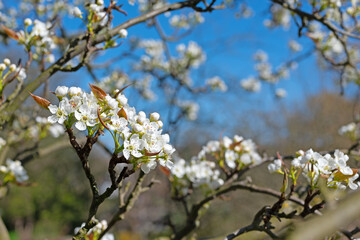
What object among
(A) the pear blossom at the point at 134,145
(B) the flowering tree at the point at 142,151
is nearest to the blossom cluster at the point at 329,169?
(B) the flowering tree at the point at 142,151

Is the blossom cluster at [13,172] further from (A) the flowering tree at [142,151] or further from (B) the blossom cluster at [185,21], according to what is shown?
(B) the blossom cluster at [185,21]

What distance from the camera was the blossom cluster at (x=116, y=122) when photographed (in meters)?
0.90

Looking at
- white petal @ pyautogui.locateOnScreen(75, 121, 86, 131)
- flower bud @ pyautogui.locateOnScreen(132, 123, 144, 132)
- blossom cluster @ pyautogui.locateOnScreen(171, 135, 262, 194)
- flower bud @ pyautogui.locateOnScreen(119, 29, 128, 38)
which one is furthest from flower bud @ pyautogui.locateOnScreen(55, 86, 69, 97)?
blossom cluster @ pyautogui.locateOnScreen(171, 135, 262, 194)

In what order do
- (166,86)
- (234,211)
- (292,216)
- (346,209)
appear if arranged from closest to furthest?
(346,209) < (292,216) < (166,86) < (234,211)

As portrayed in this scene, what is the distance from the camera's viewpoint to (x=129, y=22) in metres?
1.68

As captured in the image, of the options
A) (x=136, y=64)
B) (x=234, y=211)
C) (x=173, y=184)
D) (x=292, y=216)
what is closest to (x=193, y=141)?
(x=234, y=211)

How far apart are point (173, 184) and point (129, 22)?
40.0 inches

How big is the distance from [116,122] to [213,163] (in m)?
1.20

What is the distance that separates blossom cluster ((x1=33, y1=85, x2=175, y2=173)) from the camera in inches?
35.4

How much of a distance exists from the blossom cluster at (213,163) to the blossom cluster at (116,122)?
100 cm

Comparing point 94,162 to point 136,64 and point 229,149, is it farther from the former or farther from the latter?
point 229,149

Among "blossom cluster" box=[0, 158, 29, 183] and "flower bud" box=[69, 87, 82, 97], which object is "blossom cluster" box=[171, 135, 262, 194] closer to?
"blossom cluster" box=[0, 158, 29, 183]

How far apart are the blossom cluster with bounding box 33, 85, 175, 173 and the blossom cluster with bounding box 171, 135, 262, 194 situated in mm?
998

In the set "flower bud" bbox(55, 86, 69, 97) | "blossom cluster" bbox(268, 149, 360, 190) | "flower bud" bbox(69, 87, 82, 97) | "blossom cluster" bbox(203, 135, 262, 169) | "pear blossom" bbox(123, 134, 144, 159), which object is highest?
"blossom cluster" bbox(203, 135, 262, 169)
